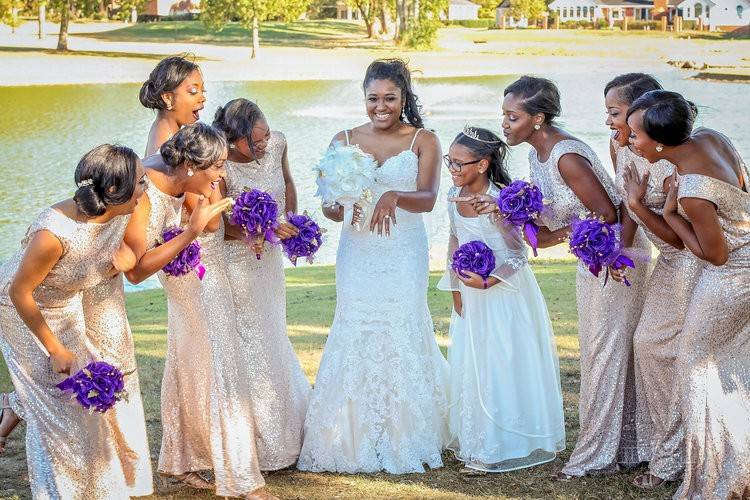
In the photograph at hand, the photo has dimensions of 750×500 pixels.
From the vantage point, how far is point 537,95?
6.83m

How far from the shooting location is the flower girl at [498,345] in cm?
711

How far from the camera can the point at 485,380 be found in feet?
23.6

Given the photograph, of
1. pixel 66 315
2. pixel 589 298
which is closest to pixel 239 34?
pixel 589 298

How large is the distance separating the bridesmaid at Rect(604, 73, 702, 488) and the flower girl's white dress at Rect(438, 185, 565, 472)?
0.69m

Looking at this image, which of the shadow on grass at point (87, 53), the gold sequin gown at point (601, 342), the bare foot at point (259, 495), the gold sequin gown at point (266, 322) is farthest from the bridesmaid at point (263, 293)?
the shadow on grass at point (87, 53)

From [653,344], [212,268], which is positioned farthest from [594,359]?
[212,268]

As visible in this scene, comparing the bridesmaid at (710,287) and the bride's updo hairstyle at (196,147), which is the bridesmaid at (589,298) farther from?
the bride's updo hairstyle at (196,147)

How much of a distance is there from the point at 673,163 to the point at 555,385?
188 cm

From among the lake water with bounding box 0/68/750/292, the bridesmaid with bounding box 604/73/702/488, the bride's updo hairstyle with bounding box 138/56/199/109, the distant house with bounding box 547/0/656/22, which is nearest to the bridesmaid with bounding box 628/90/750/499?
the bridesmaid with bounding box 604/73/702/488

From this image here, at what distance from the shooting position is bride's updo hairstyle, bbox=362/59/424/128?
23.5 feet

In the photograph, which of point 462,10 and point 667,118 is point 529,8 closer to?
point 462,10

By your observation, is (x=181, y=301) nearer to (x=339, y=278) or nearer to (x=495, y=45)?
(x=339, y=278)

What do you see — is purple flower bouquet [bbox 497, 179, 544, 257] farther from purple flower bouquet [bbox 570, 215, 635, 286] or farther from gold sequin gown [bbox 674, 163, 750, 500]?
gold sequin gown [bbox 674, 163, 750, 500]

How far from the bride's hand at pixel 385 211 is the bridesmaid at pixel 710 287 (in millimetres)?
1603
